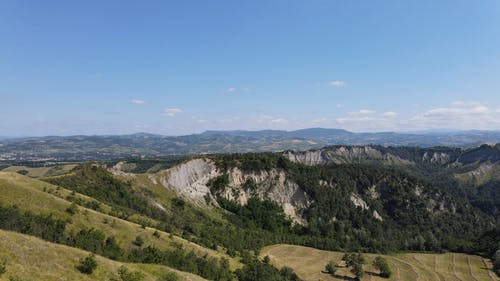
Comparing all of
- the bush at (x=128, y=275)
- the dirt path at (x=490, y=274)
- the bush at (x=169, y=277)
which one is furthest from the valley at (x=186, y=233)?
the bush at (x=128, y=275)

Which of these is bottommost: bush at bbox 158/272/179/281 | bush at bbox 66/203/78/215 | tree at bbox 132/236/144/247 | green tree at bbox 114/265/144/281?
tree at bbox 132/236/144/247

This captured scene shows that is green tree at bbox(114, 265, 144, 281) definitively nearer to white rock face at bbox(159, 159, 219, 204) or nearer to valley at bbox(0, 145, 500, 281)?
valley at bbox(0, 145, 500, 281)

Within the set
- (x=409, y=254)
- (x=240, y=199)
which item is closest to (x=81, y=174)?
(x=240, y=199)

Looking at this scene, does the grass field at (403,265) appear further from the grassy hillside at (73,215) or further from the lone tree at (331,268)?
the grassy hillside at (73,215)

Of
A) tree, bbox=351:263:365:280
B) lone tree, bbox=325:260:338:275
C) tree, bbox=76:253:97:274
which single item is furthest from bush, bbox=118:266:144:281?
tree, bbox=351:263:365:280

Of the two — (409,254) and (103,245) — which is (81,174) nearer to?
(103,245)

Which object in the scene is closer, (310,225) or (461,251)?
(461,251)
